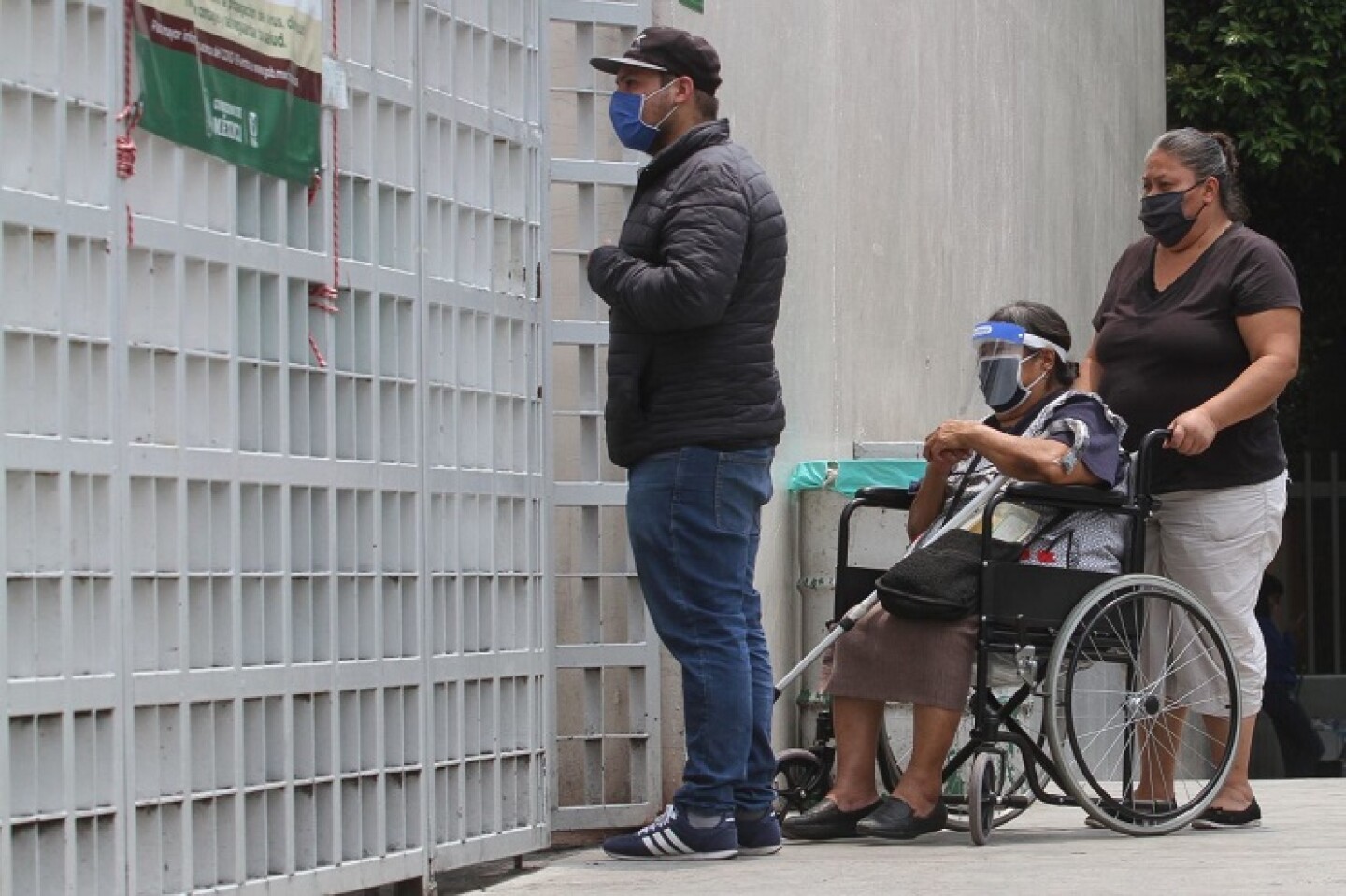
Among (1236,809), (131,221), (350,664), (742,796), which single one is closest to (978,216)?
(1236,809)

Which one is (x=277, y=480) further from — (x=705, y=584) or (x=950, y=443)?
(x=950, y=443)

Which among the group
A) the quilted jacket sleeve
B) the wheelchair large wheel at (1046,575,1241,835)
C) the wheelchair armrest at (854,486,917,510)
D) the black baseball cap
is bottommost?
the wheelchair large wheel at (1046,575,1241,835)

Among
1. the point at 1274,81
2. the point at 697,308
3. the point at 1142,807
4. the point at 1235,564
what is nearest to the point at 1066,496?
the point at 1235,564

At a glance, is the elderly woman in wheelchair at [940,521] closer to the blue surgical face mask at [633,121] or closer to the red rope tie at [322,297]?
the blue surgical face mask at [633,121]

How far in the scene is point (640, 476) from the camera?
597 cm

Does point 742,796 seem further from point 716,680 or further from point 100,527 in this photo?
point 100,527

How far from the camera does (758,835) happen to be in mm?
6168

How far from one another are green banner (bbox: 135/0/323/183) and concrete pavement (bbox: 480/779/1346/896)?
1738 mm

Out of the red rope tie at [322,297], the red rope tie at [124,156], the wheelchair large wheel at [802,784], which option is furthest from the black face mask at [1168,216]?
the red rope tie at [124,156]

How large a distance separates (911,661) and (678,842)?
2.72ft

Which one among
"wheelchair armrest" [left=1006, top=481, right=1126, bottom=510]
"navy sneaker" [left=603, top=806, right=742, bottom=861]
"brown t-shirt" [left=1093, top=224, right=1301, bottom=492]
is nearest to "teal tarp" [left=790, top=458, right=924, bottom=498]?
"brown t-shirt" [left=1093, top=224, right=1301, bottom=492]

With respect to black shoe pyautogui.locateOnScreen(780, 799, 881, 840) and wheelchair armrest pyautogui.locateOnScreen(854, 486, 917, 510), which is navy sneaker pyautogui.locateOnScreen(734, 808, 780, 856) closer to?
black shoe pyautogui.locateOnScreen(780, 799, 881, 840)

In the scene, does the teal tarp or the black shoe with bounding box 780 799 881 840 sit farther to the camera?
the teal tarp

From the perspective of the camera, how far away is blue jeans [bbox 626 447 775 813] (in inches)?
231
